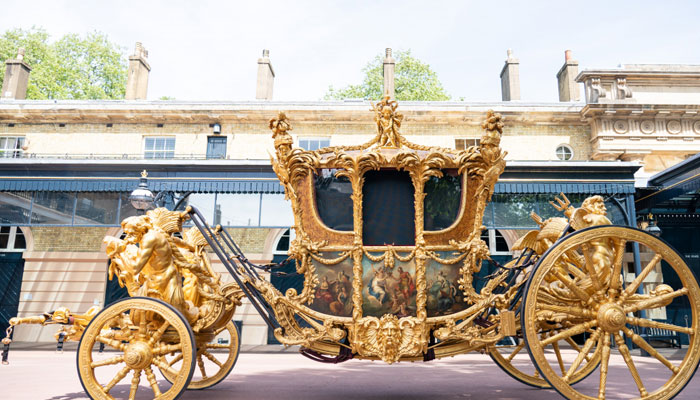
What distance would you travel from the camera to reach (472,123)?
1408 centimetres

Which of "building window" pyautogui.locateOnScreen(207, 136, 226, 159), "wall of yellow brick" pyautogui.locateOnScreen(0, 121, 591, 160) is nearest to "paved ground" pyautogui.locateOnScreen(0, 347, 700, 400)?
"building window" pyautogui.locateOnScreen(207, 136, 226, 159)

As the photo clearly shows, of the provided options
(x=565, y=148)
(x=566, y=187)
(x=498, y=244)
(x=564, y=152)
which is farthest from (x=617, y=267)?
(x=565, y=148)

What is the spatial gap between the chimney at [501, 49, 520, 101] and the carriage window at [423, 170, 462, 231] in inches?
508

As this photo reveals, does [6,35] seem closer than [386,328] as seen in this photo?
No

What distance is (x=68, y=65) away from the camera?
23984mm

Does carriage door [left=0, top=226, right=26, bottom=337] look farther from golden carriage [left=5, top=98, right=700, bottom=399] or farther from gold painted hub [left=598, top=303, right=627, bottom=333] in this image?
gold painted hub [left=598, top=303, right=627, bottom=333]

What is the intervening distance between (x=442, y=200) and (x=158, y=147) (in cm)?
1215

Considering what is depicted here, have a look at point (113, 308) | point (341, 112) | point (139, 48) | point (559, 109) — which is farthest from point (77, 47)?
point (113, 308)

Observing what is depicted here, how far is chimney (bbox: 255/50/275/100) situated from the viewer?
1595 centimetres

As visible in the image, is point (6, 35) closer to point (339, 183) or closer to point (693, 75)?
point (339, 183)

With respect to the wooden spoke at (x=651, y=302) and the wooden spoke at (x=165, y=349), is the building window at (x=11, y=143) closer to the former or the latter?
the wooden spoke at (x=165, y=349)

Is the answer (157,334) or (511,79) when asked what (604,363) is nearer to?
(157,334)

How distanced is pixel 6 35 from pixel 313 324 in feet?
91.2

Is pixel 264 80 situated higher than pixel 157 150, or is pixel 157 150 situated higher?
pixel 264 80
